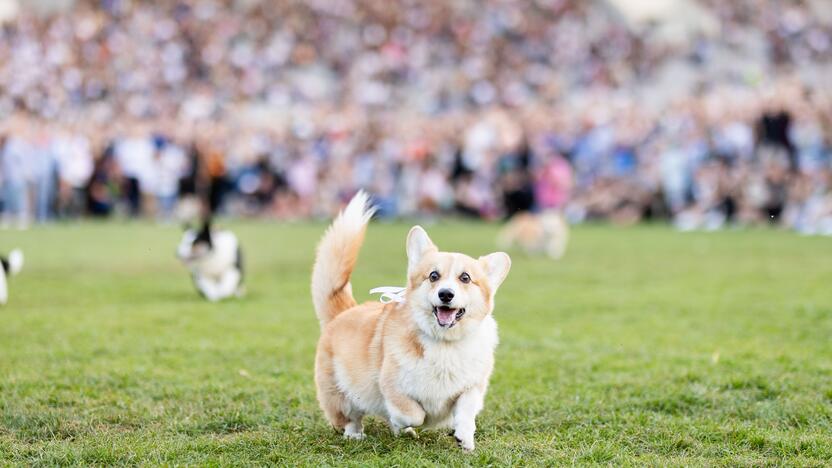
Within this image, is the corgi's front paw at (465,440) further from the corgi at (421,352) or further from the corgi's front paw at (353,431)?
the corgi's front paw at (353,431)

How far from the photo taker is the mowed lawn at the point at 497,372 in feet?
14.0

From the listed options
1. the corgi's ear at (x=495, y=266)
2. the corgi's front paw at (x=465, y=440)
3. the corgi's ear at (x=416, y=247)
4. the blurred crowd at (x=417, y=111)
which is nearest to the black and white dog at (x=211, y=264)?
the corgi's ear at (x=416, y=247)

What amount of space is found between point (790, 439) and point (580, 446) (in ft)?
3.07

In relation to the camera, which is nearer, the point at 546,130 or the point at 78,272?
the point at 78,272

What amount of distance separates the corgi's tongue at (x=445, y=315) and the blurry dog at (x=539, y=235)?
406 inches

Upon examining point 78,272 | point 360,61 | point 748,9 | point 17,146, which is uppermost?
point 748,9

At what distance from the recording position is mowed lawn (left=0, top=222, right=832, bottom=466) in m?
4.25

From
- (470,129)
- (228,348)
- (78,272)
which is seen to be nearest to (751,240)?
(470,129)

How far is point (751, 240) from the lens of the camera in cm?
1617

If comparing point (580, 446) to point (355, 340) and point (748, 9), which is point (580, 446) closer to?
point (355, 340)

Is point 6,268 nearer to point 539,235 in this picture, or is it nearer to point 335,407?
point 335,407

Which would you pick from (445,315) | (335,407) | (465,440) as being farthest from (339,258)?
(465,440)

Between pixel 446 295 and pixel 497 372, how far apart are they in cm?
215

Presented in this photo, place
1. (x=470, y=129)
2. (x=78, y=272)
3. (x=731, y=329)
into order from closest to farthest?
(x=731, y=329) → (x=78, y=272) → (x=470, y=129)
